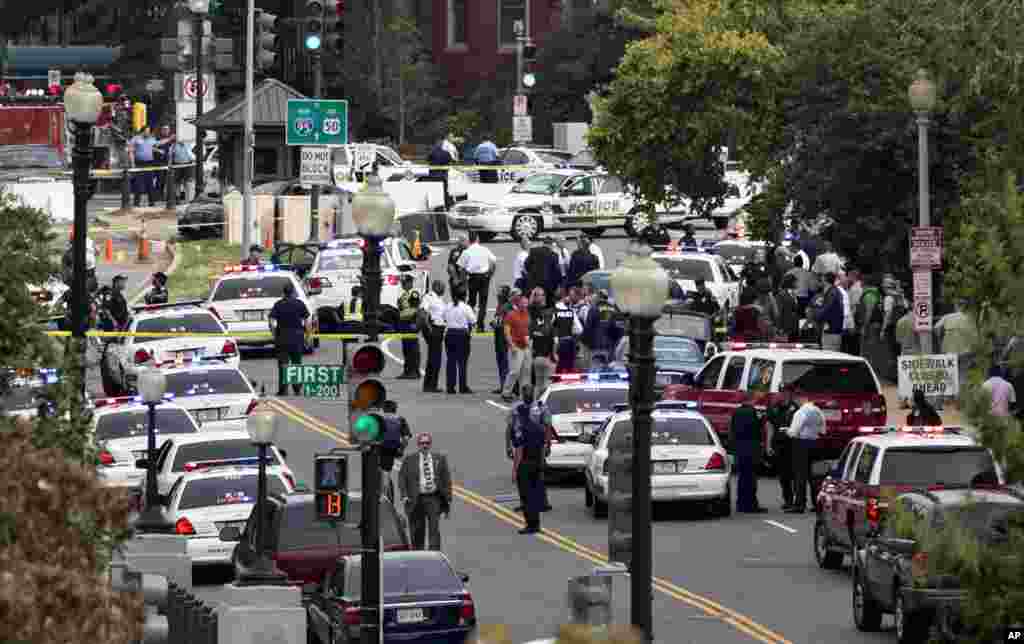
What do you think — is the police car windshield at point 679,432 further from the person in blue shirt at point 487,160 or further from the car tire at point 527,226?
the person in blue shirt at point 487,160

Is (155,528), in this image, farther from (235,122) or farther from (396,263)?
A: (235,122)

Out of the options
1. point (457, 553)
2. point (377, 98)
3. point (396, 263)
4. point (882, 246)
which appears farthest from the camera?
point (377, 98)

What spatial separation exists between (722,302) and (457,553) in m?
18.6

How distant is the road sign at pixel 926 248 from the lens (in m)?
31.4

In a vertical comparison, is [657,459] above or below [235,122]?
below

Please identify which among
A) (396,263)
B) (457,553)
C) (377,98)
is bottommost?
(457,553)

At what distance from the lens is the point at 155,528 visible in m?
26.2

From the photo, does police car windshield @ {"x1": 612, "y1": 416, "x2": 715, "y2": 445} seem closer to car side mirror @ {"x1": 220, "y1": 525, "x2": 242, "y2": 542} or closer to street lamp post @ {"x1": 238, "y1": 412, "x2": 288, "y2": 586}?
street lamp post @ {"x1": 238, "y1": 412, "x2": 288, "y2": 586}

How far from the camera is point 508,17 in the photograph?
8519cm

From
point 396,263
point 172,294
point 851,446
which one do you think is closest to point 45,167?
point 172,294

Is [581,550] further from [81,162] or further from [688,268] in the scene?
[688,268]

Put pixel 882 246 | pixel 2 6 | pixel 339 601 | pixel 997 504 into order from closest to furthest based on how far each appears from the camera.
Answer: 1. pixel 997 504
2. pixel 339 601
3. pixel 882 246
4. pixel 2 6

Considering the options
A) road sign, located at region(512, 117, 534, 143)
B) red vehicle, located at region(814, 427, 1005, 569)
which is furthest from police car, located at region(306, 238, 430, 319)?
road sign, located at region(512, 117, 534, 143)

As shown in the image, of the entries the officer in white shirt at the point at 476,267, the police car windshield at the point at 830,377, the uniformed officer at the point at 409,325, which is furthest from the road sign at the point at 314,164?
the police car windshield at the point at 830,377
